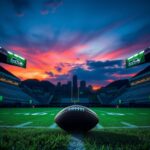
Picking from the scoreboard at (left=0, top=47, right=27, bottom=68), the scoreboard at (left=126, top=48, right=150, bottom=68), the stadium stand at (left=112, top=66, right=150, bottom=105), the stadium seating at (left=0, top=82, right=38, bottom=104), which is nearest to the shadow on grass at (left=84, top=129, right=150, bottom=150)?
the scoreboard at (left=126, top=48, right=150, bottom=68)

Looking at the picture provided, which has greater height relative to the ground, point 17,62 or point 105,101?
point 17,62

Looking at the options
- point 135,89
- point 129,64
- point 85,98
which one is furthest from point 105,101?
point 129,64

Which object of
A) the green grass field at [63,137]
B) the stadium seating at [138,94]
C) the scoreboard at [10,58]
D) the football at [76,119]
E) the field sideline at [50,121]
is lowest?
the field sideline at [50,121]

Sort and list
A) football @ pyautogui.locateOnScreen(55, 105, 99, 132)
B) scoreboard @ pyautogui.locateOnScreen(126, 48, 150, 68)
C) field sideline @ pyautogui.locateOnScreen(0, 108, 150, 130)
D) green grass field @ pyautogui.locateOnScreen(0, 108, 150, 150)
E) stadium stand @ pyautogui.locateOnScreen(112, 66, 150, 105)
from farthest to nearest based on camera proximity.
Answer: stadium stand @ pyautogui.locateOnScreen(112, 66, 150, 105), scoreboard @ pyautogui.locateOnScreen(126, 48, 150, 68), field sideline @ pyautogui.locateOnScreen(0, 108, 150, 130), football @ pyautogui.locateOnScreen(55, 105, 99, 132), green grass field @ pyautogui.locateOnScreen(0, 108, 150, 150)

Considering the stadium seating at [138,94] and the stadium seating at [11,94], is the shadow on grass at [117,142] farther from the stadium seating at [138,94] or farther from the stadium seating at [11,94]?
the stadium seating at [11,94]

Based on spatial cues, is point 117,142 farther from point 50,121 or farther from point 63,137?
point 50,121

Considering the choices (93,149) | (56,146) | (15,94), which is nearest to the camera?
(93,149)

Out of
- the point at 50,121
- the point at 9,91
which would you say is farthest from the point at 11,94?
the point at 50,121

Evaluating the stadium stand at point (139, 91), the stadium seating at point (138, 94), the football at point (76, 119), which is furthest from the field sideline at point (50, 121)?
the stadium seating at point (138, 94)

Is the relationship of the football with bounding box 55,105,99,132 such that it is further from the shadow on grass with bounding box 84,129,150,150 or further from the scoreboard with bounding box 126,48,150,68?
the scoreboard with bounding box 126,48,150,68

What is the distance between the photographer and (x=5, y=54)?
24.5m

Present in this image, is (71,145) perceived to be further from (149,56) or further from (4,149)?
(149,56)

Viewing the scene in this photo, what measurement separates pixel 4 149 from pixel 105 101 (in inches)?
2698

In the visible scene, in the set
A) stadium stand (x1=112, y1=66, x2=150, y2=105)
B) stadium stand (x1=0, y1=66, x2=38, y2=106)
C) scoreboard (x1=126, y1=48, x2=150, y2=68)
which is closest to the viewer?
scoreboard (x1=126, y1=48, x2=150, y2=68)
